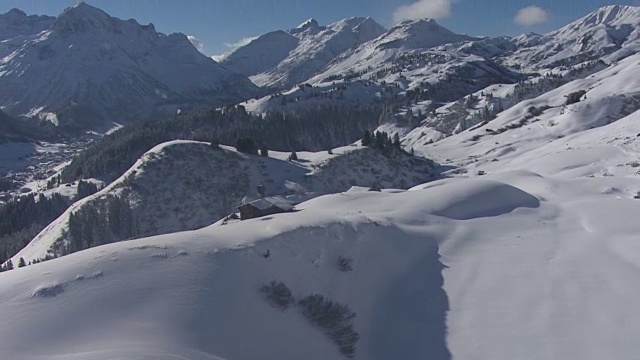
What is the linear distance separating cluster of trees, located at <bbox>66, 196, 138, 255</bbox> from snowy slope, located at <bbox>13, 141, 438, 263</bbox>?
1029mm

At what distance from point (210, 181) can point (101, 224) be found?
18.1m

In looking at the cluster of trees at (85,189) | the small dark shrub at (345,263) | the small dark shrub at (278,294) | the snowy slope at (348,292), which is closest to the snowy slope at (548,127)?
the snowy slope at (348,292)

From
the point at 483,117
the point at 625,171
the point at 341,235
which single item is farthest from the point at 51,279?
the point at 483,117

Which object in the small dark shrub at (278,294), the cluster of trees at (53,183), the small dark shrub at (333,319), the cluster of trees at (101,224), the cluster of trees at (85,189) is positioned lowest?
the small dark shrub at (333,319)

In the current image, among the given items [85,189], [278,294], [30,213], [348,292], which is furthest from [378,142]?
[278,294]

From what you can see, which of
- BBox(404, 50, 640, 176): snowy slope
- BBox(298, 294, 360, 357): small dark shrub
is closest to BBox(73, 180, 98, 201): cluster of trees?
BBox(404, 50, 640, 176): snowy slope

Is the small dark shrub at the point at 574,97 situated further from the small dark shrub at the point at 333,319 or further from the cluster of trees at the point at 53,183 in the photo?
the cluster of trees at the point at 53,183

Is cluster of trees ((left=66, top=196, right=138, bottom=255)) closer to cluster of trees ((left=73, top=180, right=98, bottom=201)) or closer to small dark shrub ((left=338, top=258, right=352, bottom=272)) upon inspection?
cluster of trees ((left=73, top=180, right=98, bottom=201))

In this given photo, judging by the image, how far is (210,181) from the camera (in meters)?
85.4

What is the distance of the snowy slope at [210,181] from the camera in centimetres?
7788

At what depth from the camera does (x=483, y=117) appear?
16850 cm

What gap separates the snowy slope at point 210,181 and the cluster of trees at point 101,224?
40.5 inches

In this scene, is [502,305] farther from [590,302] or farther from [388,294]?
[388,294]

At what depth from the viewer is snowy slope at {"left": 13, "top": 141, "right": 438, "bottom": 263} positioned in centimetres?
7788
